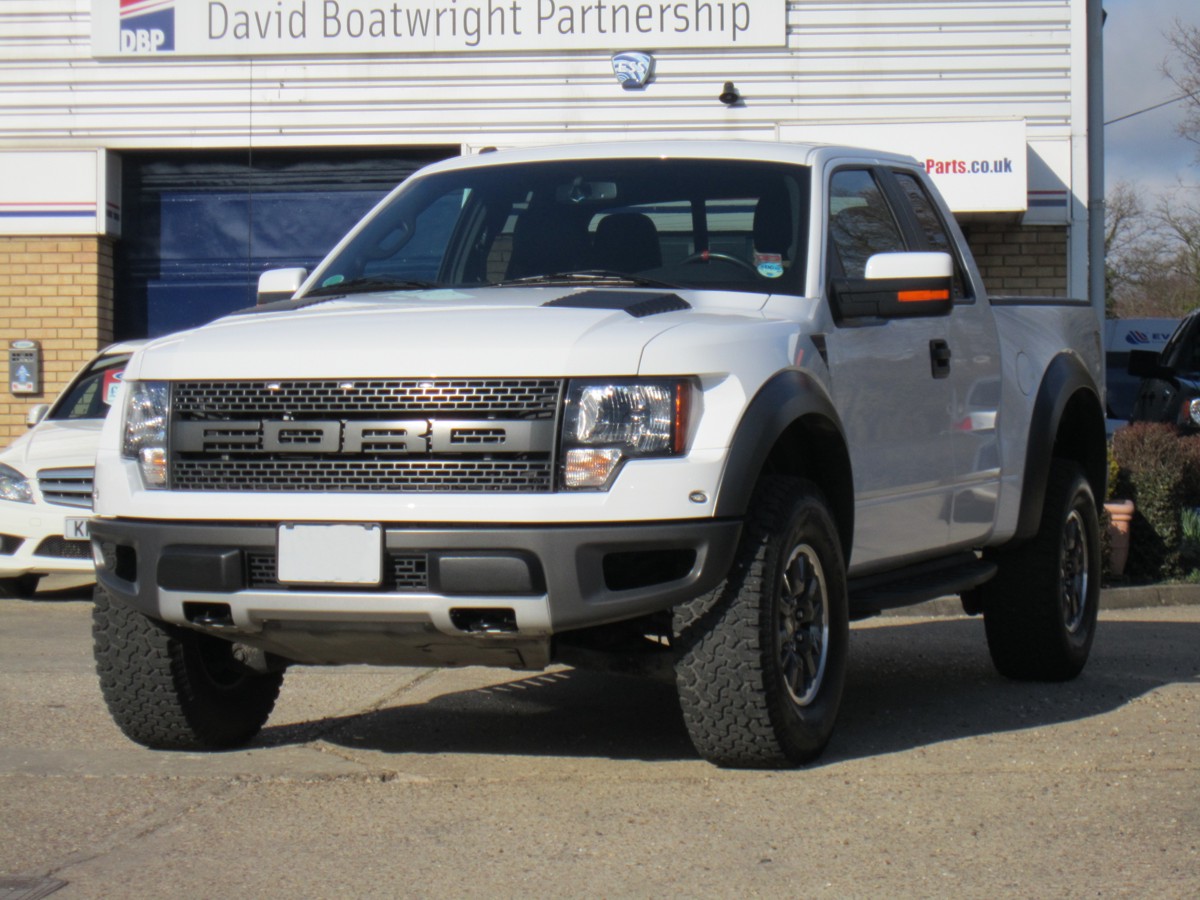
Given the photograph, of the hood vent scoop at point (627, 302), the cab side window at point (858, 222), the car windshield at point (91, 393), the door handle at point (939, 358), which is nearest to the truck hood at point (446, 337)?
the hood vent scoop at point (627, 302)

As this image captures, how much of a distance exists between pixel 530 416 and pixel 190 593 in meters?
1.05

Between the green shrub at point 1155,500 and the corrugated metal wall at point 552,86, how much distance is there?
400cm

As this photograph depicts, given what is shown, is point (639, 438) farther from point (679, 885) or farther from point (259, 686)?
point (259, 686)

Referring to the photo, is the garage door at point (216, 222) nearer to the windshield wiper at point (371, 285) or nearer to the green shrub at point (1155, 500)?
the green shrub at point (1155, 500)

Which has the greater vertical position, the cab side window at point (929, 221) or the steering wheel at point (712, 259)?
the cab side window at point (929, 221)

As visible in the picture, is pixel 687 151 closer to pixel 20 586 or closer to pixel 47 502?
pixel 47 502

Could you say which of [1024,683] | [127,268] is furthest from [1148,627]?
[127,268]

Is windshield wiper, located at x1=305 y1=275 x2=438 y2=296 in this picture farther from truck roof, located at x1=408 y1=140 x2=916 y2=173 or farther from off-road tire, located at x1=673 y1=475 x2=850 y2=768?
off-road tire, located at x1=673 y1=475 x2=850 y2=768

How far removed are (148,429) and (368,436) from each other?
738mm

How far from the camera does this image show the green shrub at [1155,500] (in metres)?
11.5

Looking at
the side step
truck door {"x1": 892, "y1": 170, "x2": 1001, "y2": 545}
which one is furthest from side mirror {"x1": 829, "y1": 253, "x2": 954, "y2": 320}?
the side step

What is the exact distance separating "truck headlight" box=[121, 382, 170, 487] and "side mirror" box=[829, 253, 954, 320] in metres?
2.05

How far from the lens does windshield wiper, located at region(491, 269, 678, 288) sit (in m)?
5.66

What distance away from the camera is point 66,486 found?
10.6 meters
